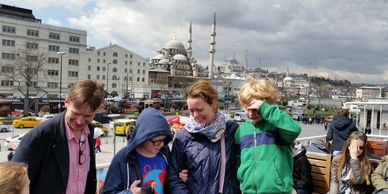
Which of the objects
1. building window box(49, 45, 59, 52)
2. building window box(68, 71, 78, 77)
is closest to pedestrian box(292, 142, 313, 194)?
building window box(49, 45, 59, 52)

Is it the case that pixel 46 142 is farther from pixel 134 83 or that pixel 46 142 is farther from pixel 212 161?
pixel 134 83

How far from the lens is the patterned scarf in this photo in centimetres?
297

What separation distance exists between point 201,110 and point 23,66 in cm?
5781

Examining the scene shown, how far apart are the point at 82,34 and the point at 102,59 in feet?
49.2

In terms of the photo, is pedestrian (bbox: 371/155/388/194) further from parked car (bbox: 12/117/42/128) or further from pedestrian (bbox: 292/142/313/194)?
parked car (bbox: 12/117/42/128)

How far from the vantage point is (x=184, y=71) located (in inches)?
4823

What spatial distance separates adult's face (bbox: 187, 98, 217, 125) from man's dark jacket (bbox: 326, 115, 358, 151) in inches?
196

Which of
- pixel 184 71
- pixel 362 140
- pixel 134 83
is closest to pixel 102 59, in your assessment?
pixel 134 83

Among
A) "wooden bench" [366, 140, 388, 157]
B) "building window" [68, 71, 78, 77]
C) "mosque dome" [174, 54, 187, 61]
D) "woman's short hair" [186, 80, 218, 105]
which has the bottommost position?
"wooden bench" [366, 140, 388, 157]

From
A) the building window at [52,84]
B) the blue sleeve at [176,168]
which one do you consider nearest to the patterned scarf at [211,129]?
the blue sleeve at [176,168]

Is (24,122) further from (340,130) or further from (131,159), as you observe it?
(131,159)

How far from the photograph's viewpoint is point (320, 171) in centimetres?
580

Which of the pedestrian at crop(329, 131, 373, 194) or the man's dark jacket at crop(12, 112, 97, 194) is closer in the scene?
the man's dark jacket at crop(12, 112, 97, 194)

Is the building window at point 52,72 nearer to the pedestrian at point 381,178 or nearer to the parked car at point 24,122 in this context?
the parked car at point 24,122
